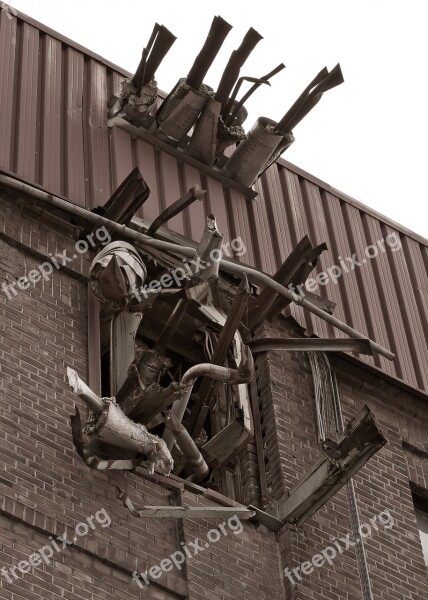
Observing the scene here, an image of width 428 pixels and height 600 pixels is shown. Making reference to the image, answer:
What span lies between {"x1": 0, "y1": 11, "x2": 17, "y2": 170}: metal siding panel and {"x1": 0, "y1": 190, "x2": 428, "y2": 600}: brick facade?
1.96 feet

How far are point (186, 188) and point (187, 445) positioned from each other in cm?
412

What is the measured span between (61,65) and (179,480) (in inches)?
205

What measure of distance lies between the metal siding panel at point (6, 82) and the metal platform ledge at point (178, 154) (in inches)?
46.3

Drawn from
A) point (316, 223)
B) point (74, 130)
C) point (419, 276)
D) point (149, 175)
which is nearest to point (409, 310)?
point (419, 276)

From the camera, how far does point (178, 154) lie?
17.5 metres

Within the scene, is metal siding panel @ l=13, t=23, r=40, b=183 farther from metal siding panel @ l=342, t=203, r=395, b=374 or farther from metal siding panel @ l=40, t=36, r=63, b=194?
metal siding panel @ l=342, t=203, r=395, b=374

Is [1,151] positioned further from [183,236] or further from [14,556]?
[14,556]

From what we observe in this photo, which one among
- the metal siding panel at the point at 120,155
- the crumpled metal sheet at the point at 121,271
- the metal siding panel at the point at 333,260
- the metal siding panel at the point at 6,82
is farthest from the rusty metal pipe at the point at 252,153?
the crumpled metal sheet at the point at 121,271

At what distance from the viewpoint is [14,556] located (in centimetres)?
1225

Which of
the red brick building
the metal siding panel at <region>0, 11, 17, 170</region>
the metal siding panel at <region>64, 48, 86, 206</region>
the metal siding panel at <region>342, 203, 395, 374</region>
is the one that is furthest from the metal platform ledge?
the metal siding panel at <region>342, 203, 395, 374</region>

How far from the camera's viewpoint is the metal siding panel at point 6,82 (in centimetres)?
1570

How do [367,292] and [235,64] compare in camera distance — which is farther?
[367,292]

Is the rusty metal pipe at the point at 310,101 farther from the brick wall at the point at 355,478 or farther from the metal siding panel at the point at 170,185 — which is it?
the brick wall at the point at 355,478

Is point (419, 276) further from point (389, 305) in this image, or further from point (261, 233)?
point (261, 233)
